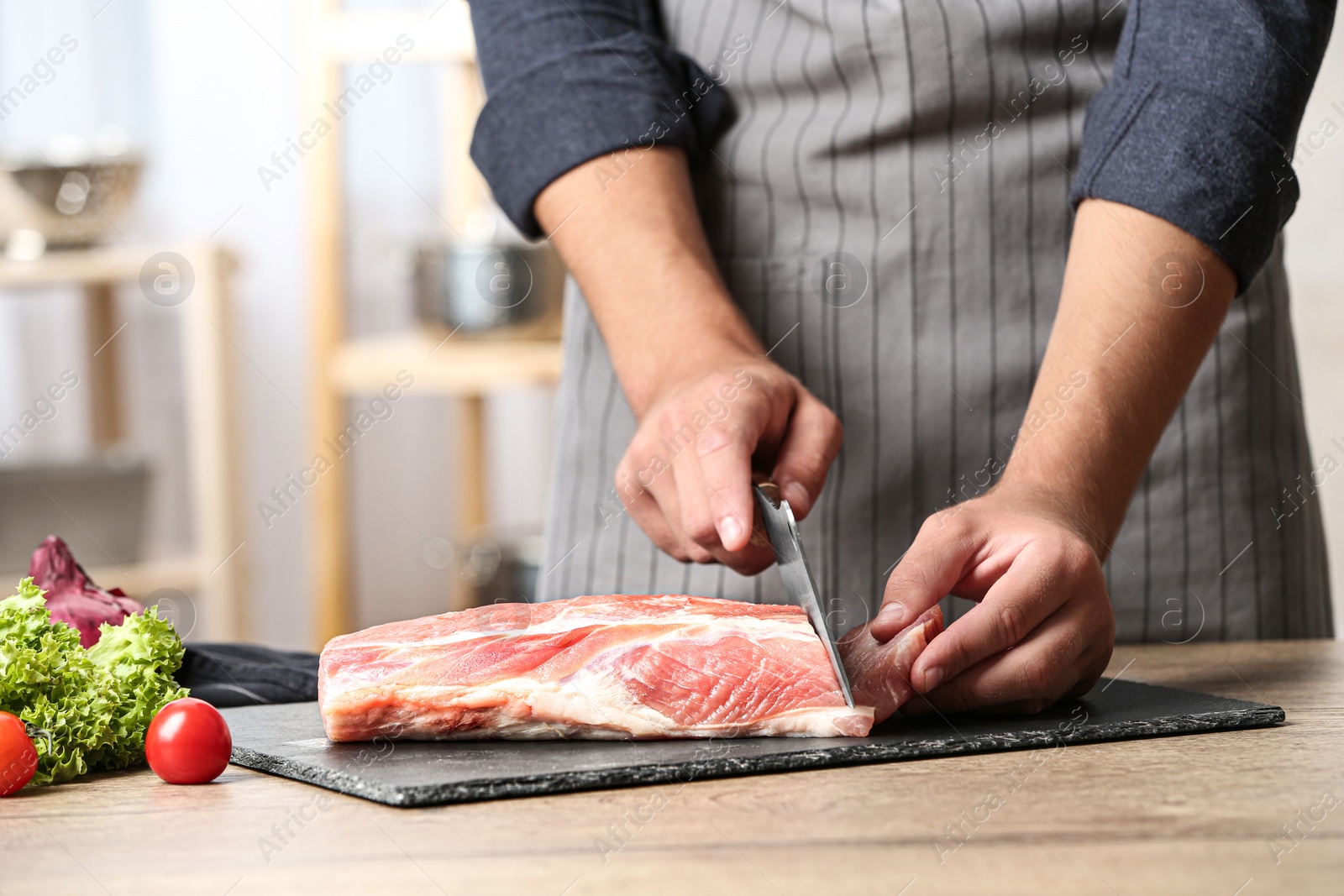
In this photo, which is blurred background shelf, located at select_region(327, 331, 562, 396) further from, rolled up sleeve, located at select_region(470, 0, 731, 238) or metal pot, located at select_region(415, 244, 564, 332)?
rolled up sleeve, located at select_region(470, 0, 731, 238)

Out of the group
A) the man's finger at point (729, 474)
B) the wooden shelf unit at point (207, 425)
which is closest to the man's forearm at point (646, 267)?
the man's finger at point (729, 474)

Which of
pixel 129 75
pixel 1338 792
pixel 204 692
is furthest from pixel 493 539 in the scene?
pixel 1338 792

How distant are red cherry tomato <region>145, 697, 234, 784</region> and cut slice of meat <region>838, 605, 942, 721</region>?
1.35ft

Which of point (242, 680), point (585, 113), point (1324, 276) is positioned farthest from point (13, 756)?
point (1324, 276)

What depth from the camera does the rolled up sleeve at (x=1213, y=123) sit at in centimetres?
114

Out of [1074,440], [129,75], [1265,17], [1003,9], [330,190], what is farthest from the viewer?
[129,75]

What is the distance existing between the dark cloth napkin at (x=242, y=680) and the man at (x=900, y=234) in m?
0.31

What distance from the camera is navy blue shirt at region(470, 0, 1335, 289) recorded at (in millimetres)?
1148

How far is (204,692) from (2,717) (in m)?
0.29

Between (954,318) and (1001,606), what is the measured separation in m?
0.49

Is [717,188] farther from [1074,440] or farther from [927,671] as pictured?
[927,671]

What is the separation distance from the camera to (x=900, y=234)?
1356 mm

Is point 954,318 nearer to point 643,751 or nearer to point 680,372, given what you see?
point 680,372

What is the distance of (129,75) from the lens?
344 cm
